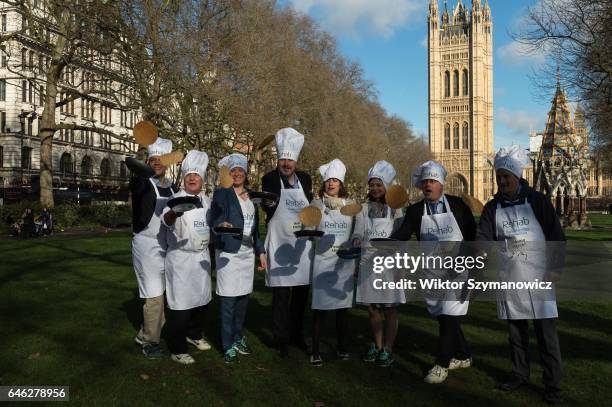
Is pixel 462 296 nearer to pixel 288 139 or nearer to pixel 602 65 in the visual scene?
pixel 288 139

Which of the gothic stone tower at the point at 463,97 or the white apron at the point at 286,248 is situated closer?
the white apron at the point at 286,248

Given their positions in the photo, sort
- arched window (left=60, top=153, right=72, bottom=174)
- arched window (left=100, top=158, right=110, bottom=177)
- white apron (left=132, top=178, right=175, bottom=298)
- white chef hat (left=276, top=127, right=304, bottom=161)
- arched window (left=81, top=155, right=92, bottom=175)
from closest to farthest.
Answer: white apron (left=132, top=178, right=175, bottom=298)
white chef hat (left=276, top=127, right=304, bottom=161)
arched window (left=60, top=153, right=72, bottom=174)
arched window (left=81, top=155, right=92, bottom=175)
arched window (left=100, top=158, right=110, bottom=177)

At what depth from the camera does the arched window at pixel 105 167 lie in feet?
200

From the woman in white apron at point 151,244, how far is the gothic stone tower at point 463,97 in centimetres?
12581

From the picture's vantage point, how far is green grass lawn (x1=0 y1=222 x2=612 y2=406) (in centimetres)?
488

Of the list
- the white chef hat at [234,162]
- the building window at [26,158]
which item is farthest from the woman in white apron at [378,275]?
the building window at [26,158]

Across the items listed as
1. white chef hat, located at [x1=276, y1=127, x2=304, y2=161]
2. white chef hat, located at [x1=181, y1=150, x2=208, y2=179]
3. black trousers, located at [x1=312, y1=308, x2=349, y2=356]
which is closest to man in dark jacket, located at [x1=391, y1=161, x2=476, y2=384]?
black trousers, located at [x1=312, y1=308, x2=349, y2=356]

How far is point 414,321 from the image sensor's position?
7.88 metres

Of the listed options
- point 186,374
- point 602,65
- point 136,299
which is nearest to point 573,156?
point 602,65

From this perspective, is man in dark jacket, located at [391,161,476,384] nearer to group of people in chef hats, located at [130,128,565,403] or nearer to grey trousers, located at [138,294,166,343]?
group of people in chef hats, located at [130,128,565,403]

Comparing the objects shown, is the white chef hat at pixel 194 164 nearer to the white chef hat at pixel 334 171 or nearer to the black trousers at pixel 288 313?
the white chef hat at pixel 334 171

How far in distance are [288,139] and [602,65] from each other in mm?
11468

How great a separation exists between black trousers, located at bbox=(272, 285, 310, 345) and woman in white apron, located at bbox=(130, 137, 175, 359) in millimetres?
1212

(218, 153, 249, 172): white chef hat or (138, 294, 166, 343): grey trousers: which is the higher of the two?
(218, 153, 249, 172): white chef hat
